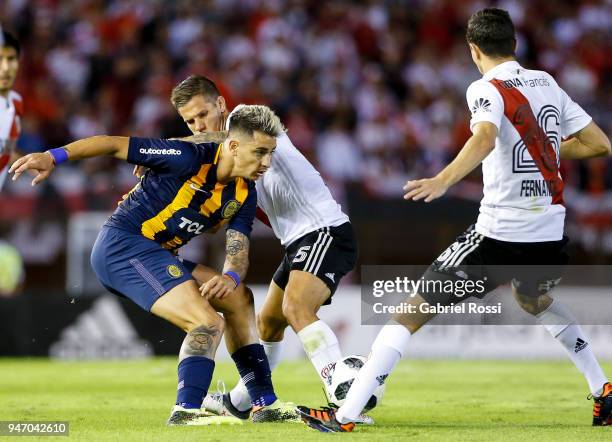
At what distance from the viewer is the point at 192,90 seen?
777 cm

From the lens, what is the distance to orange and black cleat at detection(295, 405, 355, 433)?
20.8 feet

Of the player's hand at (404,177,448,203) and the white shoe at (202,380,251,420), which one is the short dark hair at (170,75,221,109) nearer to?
the white shoe at (202,380,251,420)

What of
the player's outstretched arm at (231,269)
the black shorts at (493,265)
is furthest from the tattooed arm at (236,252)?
the black shorts at (493,265)

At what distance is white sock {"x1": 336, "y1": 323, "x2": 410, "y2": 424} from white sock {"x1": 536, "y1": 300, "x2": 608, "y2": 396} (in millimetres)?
1254

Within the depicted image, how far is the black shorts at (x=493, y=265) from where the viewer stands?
648 centimetres

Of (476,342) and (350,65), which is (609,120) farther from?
(476,342)

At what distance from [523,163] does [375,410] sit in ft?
7.54

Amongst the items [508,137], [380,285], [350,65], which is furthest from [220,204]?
[350,65]

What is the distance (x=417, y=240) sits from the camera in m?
13.4

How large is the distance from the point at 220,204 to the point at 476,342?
702cm

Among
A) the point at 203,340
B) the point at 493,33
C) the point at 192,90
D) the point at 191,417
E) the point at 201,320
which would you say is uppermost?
the point at 493,33

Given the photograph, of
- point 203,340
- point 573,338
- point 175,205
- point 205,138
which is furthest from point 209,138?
point 573,338

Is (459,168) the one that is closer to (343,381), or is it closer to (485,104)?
(485,104)

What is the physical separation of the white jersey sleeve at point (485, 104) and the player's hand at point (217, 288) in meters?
1.74
